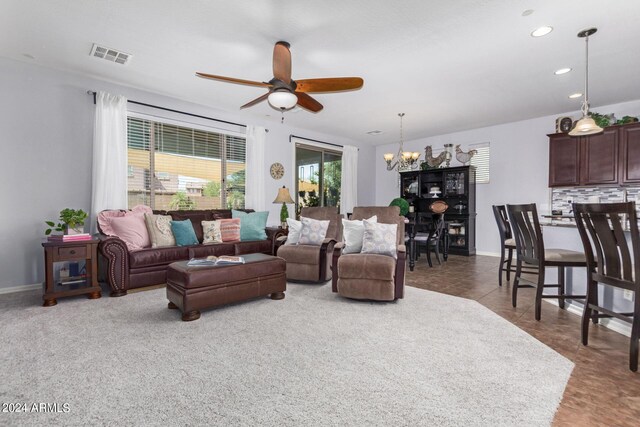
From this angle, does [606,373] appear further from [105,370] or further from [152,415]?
[105,370]

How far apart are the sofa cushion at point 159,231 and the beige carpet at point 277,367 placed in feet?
3.85

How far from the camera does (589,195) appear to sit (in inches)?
211

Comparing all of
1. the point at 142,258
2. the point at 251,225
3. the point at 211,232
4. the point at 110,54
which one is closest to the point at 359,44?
the point at 110,54

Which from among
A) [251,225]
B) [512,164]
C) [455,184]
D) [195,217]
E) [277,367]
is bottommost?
[277,367]

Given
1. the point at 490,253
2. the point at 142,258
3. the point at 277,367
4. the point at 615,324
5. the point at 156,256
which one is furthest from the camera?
the point at 490,253

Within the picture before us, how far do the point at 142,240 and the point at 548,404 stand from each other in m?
4.31

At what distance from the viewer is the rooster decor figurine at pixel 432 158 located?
23.7 ft

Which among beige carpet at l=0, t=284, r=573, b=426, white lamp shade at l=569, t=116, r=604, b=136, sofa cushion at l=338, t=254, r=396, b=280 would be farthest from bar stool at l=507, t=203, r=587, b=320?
sofa cushion at l=338, t=254, r=396, b=280

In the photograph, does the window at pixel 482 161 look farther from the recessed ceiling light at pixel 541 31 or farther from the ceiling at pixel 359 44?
the recessed ceiling light at pixel 541 31

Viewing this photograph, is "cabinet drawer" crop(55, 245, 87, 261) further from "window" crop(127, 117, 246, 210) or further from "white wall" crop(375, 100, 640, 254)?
"white wall" crop(375, 100, 640, 254)

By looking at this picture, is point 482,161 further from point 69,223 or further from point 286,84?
point 69,223

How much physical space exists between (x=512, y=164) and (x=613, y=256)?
15.5 ft

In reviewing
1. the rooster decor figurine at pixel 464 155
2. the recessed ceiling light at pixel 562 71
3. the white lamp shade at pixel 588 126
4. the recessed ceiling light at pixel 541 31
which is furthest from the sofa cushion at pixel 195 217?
the rooster decor figurine at pixel 464 155

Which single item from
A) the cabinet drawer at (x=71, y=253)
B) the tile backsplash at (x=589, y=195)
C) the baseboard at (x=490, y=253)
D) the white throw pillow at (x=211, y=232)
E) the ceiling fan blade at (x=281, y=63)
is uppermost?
the ceiling fan blade at (x=281, y=63)
